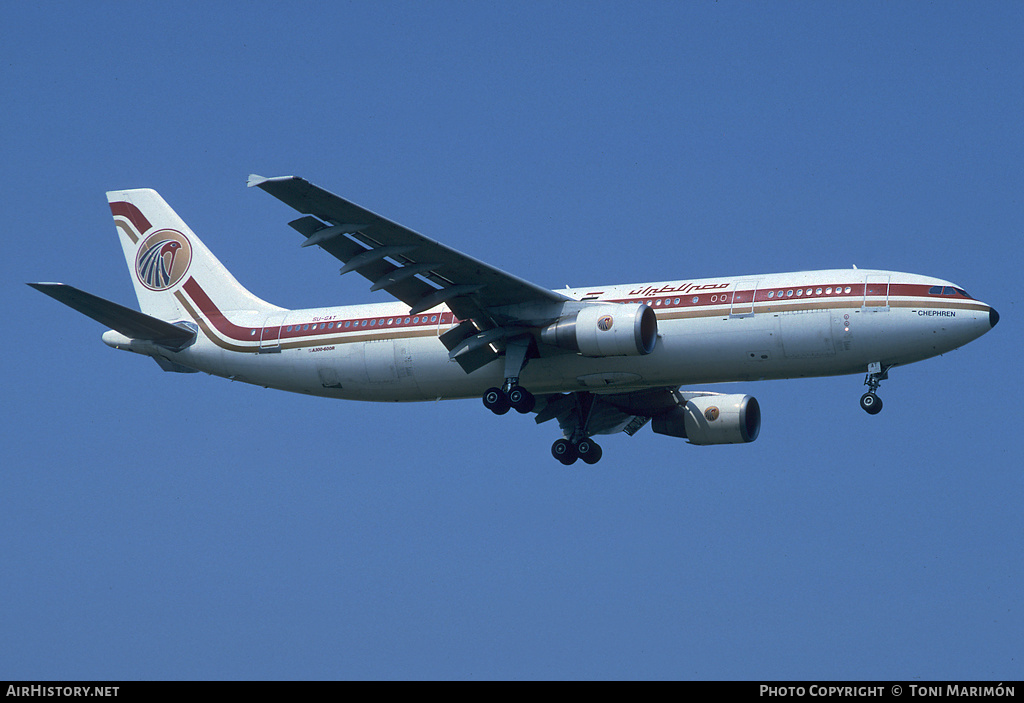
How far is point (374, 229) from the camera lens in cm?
4153

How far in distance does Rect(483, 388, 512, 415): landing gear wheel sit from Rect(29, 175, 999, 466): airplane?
6 centimetres

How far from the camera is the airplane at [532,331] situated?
137 ft

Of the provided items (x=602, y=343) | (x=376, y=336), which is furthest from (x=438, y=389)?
(x=602, y=343)

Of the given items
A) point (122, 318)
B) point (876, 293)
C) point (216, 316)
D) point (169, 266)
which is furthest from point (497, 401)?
point (169, 266)

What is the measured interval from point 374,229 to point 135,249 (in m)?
15.1

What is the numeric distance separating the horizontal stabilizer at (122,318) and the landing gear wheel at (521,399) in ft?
40.0

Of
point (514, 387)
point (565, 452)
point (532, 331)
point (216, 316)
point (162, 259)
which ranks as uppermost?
point (162, 259)

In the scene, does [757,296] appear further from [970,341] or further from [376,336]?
[376,336]

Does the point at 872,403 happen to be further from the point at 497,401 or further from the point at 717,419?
the point at 497,401

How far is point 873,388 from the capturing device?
4238 centimetres

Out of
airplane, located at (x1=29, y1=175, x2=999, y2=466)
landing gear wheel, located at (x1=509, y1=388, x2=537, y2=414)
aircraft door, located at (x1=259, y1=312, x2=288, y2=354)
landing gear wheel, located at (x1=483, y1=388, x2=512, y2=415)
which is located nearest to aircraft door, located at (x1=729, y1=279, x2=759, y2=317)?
airplane, located at (x1=29, y1=175, x2=999, y2=466)

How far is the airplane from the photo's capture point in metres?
41.8

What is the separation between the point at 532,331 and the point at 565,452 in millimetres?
7113

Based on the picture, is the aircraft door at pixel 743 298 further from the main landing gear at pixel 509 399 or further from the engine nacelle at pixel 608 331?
the main landing gear at pixel 509 399
